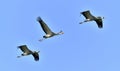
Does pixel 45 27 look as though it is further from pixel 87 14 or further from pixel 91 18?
pixel 87 14

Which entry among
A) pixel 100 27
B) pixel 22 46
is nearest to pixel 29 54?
pixel 22 46

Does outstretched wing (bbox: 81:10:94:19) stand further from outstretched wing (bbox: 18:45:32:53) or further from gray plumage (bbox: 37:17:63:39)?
outstretched wing (bbox: 18:45:32:53)

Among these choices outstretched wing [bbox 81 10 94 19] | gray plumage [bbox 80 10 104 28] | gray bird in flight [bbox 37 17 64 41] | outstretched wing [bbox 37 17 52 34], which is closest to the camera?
outstretched wing [bbox 81 10 94 19]

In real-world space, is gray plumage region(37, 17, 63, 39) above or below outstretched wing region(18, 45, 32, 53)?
above

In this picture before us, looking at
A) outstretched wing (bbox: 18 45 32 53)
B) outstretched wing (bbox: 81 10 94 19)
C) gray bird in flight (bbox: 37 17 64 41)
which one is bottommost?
outstretched wing (bbox: 18 45 32 53)

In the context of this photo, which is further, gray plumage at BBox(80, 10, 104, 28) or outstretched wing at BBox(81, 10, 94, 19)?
gray plumage at BBox(80, 10, 104, 28)

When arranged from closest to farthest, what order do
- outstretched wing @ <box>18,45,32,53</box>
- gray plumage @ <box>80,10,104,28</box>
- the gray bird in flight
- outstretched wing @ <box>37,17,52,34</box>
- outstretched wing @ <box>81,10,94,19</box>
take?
outstretched wing @ <box>81,10,94,19</box> < gray plumage @ <box>80,10,104,28</box> < the gray bird in flight < outstretched wing @ <box>37,17,52,34</box> < outstretched wing @ <box>18,45,32,53</box>

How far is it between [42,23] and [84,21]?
8.12 meters

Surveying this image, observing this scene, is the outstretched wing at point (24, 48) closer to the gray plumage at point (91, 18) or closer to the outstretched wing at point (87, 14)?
the gray plumage at point (91, 18)

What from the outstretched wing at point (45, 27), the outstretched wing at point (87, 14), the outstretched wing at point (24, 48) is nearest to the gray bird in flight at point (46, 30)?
the outstretched wing at point (45, 27)

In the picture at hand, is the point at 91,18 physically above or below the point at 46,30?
above

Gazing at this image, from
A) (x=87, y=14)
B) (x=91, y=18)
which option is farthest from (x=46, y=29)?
(x=87, y=14)

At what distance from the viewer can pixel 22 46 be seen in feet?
600

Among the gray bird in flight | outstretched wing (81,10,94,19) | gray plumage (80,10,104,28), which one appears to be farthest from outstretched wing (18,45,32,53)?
outstretched wing (81,10,94,19)
